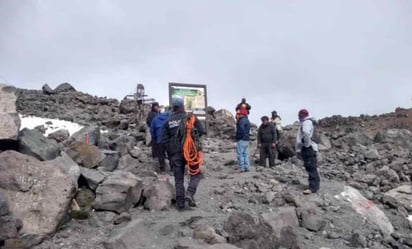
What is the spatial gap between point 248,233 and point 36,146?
14.8 feet

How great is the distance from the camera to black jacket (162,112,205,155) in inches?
371

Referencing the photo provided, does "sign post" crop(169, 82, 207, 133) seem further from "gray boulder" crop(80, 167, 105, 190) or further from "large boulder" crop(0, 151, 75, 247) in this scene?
"large boulder" crop(0, 151, 75, 247)

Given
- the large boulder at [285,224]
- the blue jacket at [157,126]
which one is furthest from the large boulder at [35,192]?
the blue jacket at [157,126]

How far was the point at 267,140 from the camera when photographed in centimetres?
1512

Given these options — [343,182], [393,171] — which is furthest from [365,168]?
[343,182]

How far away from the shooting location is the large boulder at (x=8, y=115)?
9367mm

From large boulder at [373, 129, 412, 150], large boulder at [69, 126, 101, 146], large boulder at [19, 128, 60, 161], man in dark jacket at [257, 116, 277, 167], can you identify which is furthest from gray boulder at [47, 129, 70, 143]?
large boulder at [373, 129, 412, 150]

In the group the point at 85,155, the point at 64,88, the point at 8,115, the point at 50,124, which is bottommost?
the point at 85,155

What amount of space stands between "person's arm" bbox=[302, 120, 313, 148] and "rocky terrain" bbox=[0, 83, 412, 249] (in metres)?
1.23

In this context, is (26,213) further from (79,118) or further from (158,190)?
(79,118)

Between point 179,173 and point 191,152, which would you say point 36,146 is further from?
point 191,152

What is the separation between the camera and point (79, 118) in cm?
2483

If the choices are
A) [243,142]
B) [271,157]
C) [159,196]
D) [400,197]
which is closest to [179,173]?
[159,196]

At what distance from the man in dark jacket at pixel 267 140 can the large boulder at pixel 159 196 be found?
579 cm
